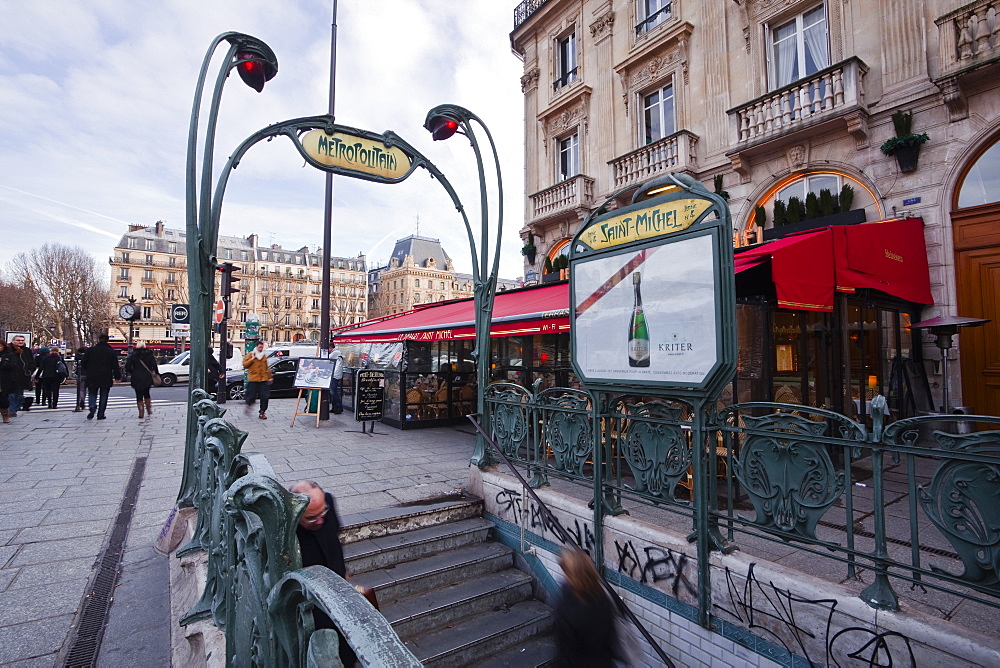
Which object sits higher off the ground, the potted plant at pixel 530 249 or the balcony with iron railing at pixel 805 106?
the balcony with iron railing at pixel 805 106

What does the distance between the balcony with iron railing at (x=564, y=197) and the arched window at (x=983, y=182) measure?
7.77 metres

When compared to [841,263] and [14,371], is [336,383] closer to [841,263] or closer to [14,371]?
[14,371]

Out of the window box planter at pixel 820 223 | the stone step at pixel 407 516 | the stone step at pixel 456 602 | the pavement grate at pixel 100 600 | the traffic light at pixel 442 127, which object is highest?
the traffic light at pixel 442 127

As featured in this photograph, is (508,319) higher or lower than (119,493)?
higher

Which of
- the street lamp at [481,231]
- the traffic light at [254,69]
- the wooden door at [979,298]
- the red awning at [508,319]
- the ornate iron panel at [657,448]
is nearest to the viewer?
the ornate iron panel at [657,448]

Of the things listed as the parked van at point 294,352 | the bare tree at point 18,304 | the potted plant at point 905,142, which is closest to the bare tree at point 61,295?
the bare tree at point 18,304

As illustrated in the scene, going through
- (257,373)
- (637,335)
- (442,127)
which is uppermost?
(442,127)

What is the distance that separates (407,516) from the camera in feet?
15.1

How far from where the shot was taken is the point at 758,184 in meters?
9.88

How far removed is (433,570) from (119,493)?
4.10m

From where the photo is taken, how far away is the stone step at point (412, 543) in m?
4.16

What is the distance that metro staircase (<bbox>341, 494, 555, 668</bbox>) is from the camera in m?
3.80

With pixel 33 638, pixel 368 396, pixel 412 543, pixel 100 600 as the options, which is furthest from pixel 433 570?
pixel 368 396

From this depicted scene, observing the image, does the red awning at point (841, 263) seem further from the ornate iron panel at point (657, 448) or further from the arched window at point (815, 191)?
the ornate iron panel at point (657, 448)
